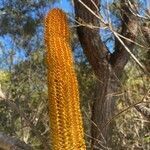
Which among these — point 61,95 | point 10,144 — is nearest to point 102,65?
point 10,144

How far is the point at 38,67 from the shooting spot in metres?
11.7

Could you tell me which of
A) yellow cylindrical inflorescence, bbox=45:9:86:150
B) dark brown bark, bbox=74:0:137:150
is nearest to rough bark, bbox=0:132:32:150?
yellow cylindrical inflorescence, bbox=45:9:86:150

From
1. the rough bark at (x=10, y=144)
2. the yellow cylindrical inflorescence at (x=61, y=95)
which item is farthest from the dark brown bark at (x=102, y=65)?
the yellow cylindrical inflorescence at (x=61, y=95)

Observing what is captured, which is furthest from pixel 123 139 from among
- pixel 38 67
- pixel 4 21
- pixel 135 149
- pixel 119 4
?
pixel 4 21

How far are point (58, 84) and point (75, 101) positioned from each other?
75 millimetres

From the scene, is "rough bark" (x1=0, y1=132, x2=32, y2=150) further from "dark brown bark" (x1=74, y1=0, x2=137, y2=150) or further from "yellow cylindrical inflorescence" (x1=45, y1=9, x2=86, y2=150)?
"dark brown bark" (x1=74, y1=0, x2=137, y2=150)

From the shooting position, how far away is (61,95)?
4.87ft

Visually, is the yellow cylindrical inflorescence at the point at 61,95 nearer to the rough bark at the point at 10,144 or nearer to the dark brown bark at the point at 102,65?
the rough bark at the point at 10,144

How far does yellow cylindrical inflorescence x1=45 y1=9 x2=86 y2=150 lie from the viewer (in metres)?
1.49

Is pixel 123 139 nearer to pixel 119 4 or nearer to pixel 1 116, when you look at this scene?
pixel 119 4

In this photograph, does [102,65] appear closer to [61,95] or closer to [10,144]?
[10,144]

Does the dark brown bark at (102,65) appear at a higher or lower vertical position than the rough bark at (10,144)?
higher

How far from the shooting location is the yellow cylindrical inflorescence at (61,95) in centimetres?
149

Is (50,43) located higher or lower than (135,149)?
higher
